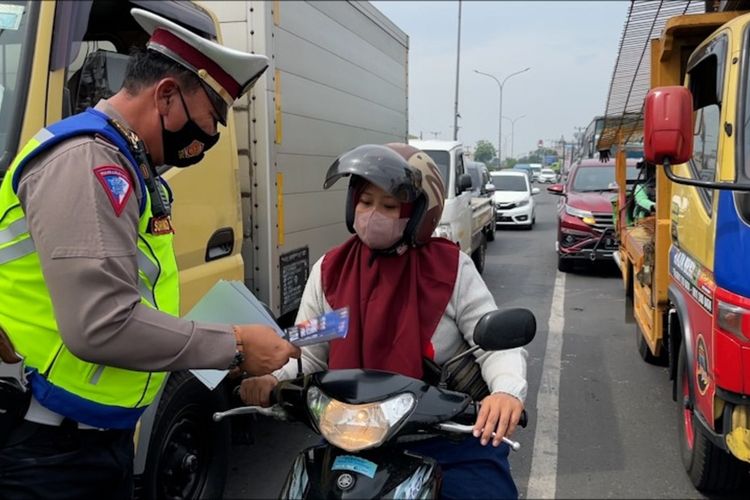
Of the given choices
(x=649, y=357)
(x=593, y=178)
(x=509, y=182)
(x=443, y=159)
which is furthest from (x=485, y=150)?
(x=649, y=357)

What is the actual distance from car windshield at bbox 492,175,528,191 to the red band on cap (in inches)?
592

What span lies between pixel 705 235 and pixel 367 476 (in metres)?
2.19

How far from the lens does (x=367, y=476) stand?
1.60m

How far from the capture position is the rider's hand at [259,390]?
1.88m

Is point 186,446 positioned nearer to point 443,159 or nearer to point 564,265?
point 443,159

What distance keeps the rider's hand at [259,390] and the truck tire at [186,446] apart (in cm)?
92

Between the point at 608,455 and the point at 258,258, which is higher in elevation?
the point at 258,258

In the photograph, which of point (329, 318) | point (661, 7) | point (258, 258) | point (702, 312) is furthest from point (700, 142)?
point (329, 318)

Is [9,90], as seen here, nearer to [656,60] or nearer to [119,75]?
[119,75]

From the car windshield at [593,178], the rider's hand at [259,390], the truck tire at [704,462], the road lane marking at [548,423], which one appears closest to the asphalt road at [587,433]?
the road lane marking at [548,423]

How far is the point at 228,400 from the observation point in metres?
3.29

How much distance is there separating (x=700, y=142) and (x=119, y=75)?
2974 mm

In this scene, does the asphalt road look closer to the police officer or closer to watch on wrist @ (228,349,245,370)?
the police officer

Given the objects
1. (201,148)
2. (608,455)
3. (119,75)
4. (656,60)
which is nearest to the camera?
(201,148)
